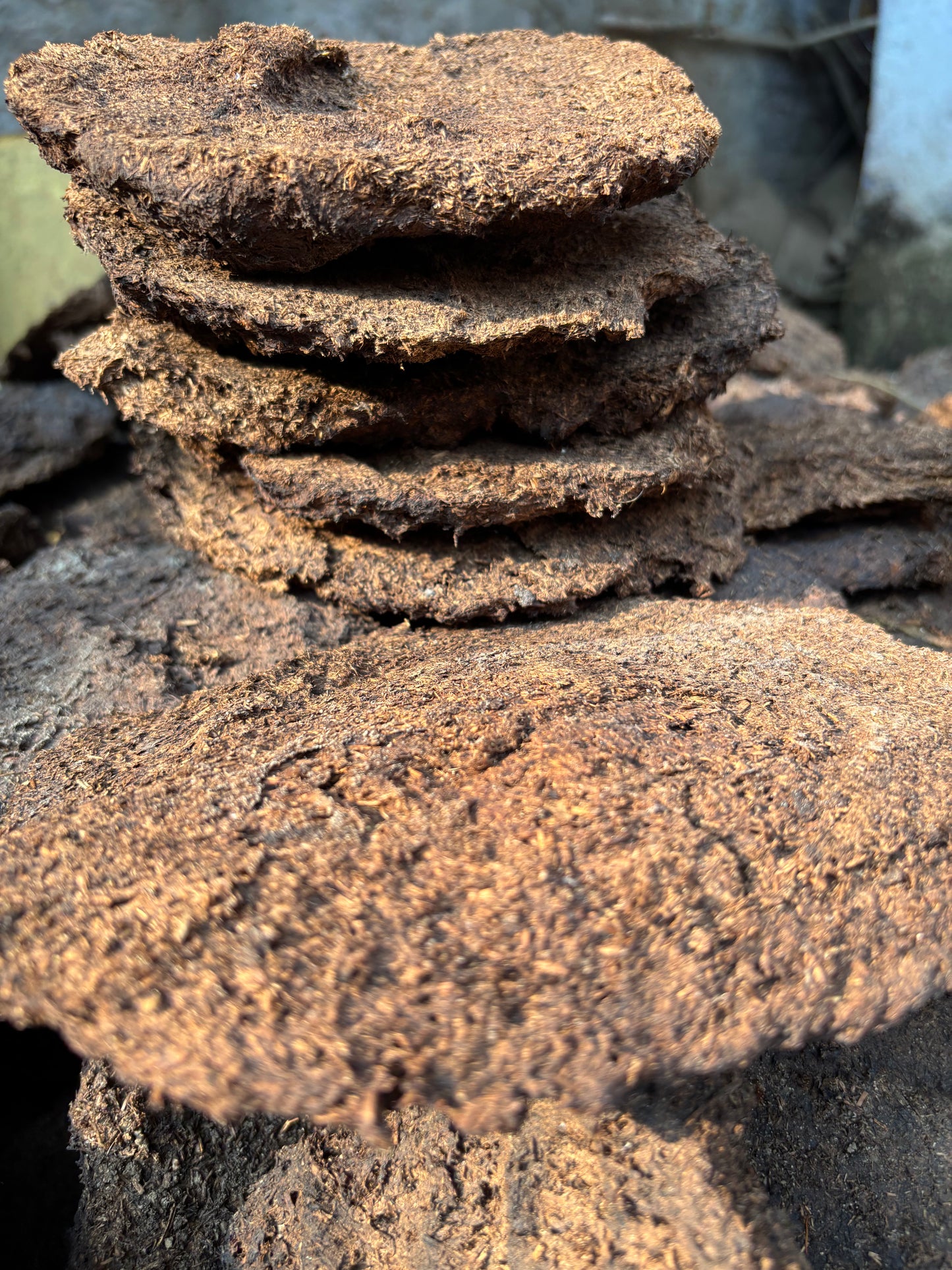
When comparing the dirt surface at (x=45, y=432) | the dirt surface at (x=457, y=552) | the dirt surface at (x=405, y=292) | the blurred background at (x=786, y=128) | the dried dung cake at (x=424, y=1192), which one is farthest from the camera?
the blurred background at (x=786, y=128)

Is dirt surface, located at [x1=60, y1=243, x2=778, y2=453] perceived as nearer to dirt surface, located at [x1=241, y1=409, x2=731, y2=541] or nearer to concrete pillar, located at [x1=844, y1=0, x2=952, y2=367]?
dirt surface, located at [x1=241, y1=409, x2=731, y2=541]

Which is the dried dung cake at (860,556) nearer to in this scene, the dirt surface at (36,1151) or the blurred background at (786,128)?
the dirt surface at (36,1151)

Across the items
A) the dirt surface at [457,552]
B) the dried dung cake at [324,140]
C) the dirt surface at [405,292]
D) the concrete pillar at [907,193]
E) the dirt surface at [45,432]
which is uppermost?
the dried dung cake at [324,140]

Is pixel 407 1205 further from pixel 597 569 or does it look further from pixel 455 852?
pixel 597 569

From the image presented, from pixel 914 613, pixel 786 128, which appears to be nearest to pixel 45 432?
pixel 914 613

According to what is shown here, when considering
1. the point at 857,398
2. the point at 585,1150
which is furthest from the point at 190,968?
the point at 857,398

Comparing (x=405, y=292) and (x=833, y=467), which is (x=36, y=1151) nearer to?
(x=405, y=292)

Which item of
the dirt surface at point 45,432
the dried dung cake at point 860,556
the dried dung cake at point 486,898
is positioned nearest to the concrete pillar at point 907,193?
the dried dung cake at point 860,556
